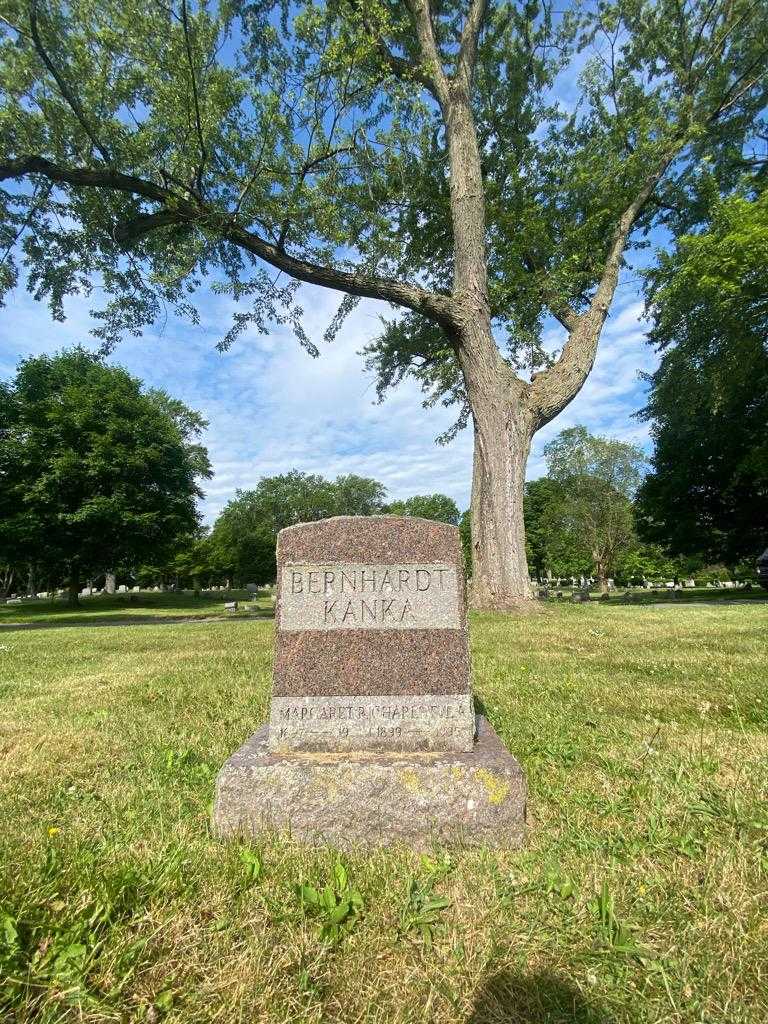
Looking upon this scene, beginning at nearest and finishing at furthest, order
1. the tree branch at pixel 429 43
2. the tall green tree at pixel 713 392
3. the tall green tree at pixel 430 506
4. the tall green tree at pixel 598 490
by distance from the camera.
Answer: the tree branch at pixel 429 43 → the tall green tree at pixel 713 392 → the tall green tree at pixel 598 490 → the tall green tree at pixel 430 506

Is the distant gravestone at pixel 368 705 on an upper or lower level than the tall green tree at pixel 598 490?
lower

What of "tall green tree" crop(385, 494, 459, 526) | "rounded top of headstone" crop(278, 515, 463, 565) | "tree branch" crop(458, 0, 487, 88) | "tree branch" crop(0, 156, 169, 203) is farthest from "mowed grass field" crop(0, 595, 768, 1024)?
"tall green tree" crop(385, 494, 459, 526)

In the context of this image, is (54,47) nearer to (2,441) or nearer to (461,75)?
(461,75)

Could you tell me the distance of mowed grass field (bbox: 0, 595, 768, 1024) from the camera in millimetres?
1700

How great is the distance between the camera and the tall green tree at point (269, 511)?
208ft

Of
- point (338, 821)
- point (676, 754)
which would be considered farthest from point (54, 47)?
point (676, 754)

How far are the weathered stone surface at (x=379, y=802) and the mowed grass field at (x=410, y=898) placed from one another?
0.42 ft

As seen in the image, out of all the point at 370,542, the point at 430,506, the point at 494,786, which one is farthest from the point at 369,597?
the point at 430,506

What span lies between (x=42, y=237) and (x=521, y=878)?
18.3 meters

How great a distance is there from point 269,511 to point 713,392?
2171 inches

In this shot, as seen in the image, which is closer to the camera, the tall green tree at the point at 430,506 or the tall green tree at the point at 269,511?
the tall green tree at the point at 269,511

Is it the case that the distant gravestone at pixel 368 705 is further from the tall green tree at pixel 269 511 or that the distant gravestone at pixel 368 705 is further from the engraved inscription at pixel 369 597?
the tall green tree at pixel 269 511

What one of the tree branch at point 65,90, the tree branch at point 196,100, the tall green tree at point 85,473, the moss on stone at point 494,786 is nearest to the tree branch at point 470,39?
the tree branch at point 196,100

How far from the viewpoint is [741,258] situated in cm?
1598
